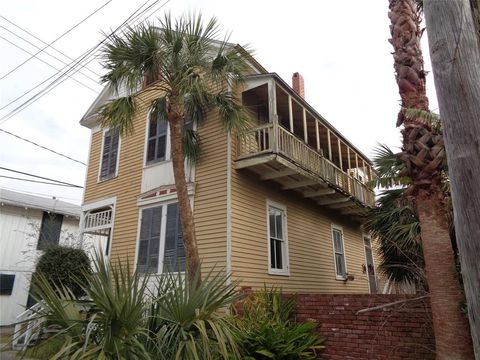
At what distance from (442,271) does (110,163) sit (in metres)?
12.0

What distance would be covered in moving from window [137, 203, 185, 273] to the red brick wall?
4.22 metres

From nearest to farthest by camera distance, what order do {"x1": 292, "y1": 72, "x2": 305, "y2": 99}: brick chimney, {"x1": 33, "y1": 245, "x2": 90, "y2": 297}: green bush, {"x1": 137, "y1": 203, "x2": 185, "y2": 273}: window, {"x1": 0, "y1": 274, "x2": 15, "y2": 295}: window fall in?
{"x1": 137, "y1": 203, "x2": 185, "y2": 273}: window < {"x1": 33, "y1": 245, "x2": 90, "y2": 297}: green bush < {"x1": 292, "y1": 72, "x2": 305, "y2": 99}: brick chimney < {"x1": 0, "y1": 274, "x2": 15, "y2": 295}: window

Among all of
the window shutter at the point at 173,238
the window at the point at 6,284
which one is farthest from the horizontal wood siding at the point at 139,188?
the window at the point at 6,284

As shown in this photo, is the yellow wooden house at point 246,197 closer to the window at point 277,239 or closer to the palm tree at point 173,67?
the window at point 277,239

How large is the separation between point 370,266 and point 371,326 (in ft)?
38.3

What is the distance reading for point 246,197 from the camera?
406 inches

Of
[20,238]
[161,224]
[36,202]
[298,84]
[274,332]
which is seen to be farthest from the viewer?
[36,202]

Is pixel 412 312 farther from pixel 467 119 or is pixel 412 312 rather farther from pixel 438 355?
pixel 467 119

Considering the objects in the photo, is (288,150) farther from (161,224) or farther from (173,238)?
(161,224)

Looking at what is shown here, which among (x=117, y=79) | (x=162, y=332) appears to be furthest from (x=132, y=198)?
(x=162, y=332)

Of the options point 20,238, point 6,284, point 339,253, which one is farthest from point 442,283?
point 20,238

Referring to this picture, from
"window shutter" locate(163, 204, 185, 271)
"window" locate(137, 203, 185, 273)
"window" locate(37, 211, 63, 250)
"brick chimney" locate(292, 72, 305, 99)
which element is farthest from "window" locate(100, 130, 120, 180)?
"brick chimney" locate(292, 72, 305, 99)

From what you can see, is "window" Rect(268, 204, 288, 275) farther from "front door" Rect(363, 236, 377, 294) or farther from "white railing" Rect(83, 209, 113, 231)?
"front door" Rect(363, 236, 377, 294)

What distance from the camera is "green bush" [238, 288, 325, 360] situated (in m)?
6.47
